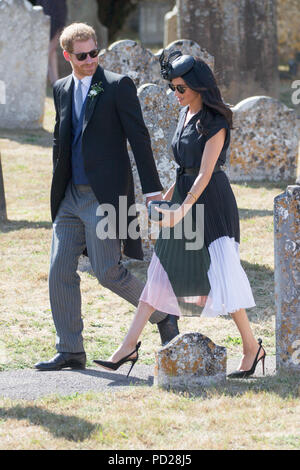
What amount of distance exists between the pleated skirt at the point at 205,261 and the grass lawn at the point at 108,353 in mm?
440

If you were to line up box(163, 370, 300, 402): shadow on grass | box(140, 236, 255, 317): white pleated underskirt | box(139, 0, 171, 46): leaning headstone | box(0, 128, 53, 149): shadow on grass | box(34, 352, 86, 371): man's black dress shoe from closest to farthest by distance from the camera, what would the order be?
1. box(163, 370, 300, 402): shadow on grass
2. box(140, 236, 255, 317): white pleated underskirt
3. box(34, 352, 86, 371): man's black dress shoe
4. box(0, 128, 53, 149): shadow on grass
5. box(139, 0, 171, 46): leaning headstone

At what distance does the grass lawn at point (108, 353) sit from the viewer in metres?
3.88

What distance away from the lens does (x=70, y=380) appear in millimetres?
4832

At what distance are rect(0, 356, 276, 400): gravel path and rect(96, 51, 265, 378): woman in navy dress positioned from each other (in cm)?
13

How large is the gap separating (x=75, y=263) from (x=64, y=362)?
53cm

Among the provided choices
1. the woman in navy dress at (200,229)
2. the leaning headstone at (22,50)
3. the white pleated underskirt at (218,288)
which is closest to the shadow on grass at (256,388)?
the woman in navy dress at (200,229)

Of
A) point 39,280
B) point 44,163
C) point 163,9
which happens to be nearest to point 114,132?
point 39,280

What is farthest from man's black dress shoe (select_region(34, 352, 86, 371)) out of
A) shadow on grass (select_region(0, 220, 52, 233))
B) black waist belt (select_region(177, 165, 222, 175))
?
shadow on grass (select_region(0, 220, 52, 233))

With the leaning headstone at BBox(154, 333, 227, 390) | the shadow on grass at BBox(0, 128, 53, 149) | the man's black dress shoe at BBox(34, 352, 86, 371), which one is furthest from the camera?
the shadow on grass at BBox(0, 128, 53, 149)

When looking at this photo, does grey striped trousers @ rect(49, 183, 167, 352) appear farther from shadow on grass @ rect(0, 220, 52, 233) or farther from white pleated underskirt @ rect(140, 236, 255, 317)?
shadow on grass @ rect(0, 220, 52, 233)

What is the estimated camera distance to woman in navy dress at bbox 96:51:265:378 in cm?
460

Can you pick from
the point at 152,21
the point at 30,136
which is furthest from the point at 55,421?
the point at 152,21
